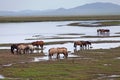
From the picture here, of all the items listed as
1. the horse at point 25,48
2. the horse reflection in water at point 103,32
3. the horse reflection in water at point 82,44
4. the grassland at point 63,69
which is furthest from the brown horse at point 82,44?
the horse reflection in water at point 103,32

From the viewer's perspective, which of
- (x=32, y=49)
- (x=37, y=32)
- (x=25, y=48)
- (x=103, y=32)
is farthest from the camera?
(x=37, y=32)

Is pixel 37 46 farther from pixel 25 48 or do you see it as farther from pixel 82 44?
pixel 25 48

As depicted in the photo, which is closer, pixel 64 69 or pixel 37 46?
pixel 64 69

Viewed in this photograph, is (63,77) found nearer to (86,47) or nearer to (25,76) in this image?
(25,76)

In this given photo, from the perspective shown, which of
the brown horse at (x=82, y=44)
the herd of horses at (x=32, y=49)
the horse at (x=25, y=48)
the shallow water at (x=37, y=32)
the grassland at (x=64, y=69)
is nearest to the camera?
the grassland at (x=64, y=69)

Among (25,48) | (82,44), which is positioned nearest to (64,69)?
(25,48)

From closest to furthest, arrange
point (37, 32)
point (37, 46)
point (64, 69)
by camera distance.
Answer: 1. point (64, 69)
2. point (37, 46)
3. point (37, 32)

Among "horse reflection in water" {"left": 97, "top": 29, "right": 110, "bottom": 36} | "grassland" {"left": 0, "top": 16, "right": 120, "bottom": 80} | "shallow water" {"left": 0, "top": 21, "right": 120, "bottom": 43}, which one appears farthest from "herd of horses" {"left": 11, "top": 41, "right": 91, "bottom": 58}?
"horse reflection in water" {"left": 97, "top": 29, "right": 110, "bottom": 36}

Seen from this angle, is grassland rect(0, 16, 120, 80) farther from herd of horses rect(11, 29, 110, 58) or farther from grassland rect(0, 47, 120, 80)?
herd of horses rect(11, 29, 110, 58)

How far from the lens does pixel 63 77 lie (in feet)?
72.2

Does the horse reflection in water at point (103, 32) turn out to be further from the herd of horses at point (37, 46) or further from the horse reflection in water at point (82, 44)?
the horse reflection in water at point (82, 44)

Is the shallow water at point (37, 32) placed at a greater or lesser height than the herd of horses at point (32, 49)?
lesser

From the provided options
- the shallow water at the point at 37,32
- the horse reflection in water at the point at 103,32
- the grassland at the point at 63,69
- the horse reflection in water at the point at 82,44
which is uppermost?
the grassland at the point at 63,69

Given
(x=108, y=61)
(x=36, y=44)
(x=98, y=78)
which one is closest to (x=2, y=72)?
(x=98, y=78)
